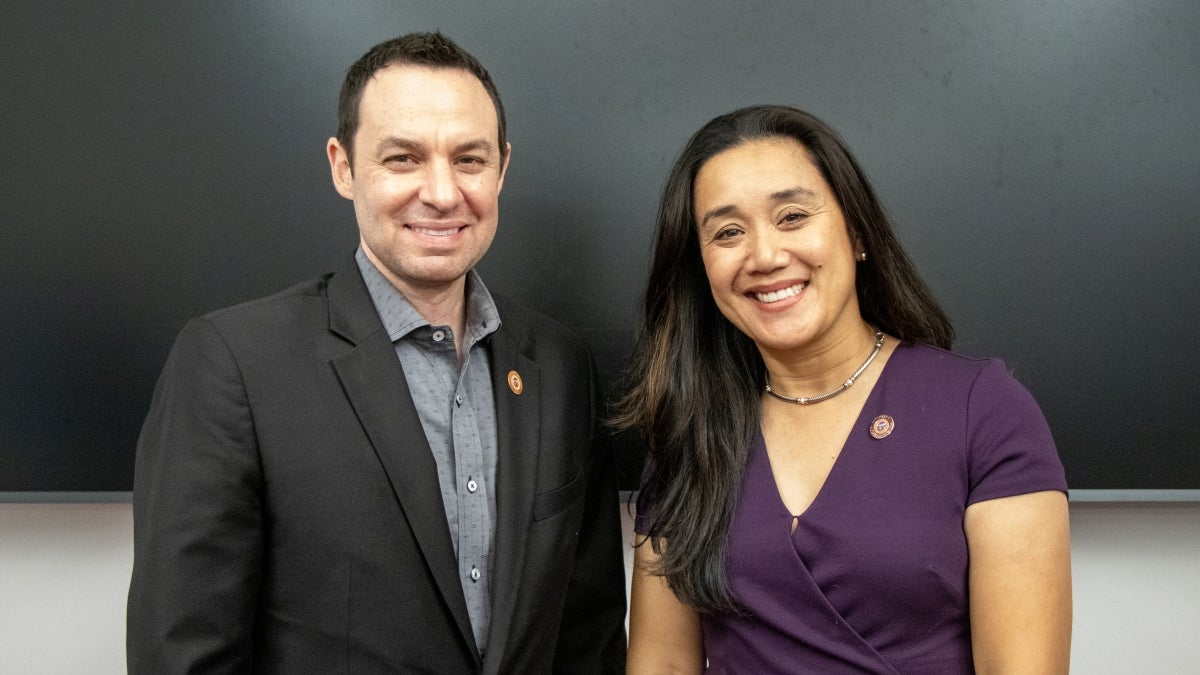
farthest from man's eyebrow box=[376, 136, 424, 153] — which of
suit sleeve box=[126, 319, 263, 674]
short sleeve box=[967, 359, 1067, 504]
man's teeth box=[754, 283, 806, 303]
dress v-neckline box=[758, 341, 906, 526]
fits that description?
short sleeve box=[967, 359, 1067, 504]

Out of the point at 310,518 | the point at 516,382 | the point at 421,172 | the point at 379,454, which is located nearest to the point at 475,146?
the point at 421,172

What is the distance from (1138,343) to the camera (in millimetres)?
1980

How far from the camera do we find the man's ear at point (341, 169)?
165 cm

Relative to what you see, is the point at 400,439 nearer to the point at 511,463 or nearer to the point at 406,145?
the point at 511,463

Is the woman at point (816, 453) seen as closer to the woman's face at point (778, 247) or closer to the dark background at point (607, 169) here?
the woman's face at point (778, 247)

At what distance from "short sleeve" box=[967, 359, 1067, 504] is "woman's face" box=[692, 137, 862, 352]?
26 cm

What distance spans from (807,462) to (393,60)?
0.94 meters

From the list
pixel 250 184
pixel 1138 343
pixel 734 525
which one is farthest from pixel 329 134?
pixel 1138 343

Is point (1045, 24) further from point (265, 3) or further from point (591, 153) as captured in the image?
point (265, 3)

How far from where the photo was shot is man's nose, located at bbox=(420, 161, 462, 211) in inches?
61.2

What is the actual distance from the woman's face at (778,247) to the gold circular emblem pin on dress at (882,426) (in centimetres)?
16

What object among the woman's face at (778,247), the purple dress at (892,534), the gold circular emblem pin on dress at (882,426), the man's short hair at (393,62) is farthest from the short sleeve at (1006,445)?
the man's short hair at (393,62)

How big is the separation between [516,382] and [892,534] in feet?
2.18

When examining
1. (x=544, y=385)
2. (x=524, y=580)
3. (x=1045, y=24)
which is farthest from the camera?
(x=1045, y=24)
